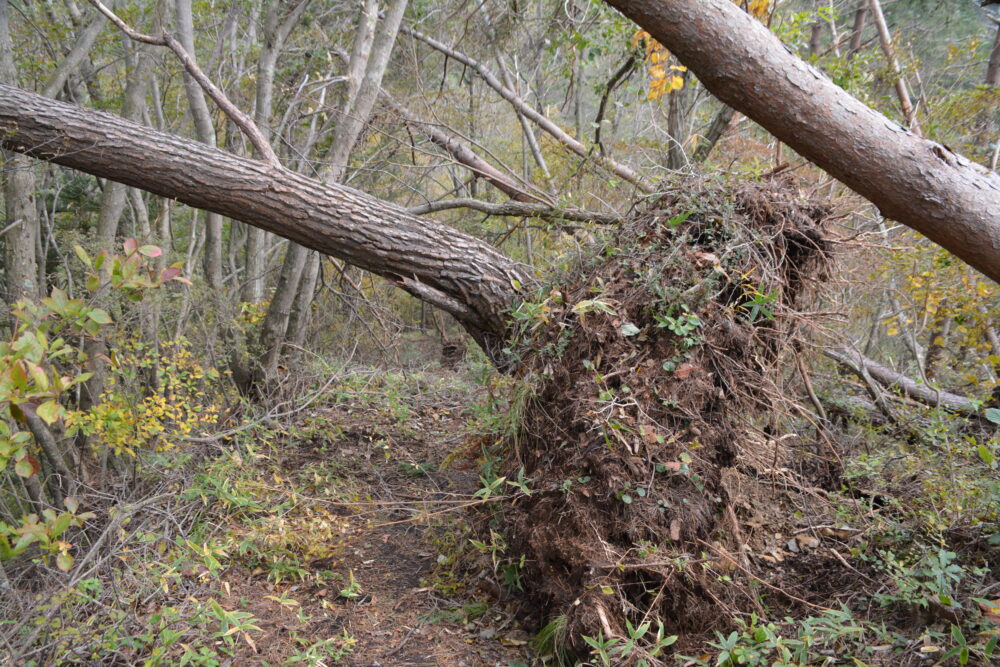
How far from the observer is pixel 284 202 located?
380 cm

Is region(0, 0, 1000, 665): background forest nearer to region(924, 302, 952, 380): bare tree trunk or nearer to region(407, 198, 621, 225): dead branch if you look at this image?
region(407, 198, 621, 225): dead branch

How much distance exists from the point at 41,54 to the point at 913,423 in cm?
959

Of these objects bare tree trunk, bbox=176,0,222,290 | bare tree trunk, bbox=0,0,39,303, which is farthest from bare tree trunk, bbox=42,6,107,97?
bare tree trunk, bbox=176,0,222,290

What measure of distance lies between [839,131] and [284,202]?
304 centimetres

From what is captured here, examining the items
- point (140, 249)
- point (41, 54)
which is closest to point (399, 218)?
point (140, 249)

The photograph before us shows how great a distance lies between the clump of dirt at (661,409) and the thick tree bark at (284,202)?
0.77 m

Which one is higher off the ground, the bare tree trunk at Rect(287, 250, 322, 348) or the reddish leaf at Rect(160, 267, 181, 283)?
the reddish leaf at Rect(160, 267, 181, 283)

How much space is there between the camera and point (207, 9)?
699 centimetres

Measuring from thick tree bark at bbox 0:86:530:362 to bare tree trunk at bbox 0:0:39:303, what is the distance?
102 cm

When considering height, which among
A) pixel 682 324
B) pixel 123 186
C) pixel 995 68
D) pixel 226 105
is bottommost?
pixel 123 186

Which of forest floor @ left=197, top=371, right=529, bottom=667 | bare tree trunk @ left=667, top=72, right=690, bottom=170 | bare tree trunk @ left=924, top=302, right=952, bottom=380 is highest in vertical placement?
bare tree trunk @ left=667, top=72, right=690, bottom=170

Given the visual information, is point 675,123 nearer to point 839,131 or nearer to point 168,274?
point 839,131

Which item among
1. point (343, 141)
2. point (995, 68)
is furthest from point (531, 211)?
point (995, 68)

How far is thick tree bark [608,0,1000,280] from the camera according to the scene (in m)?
2.06
